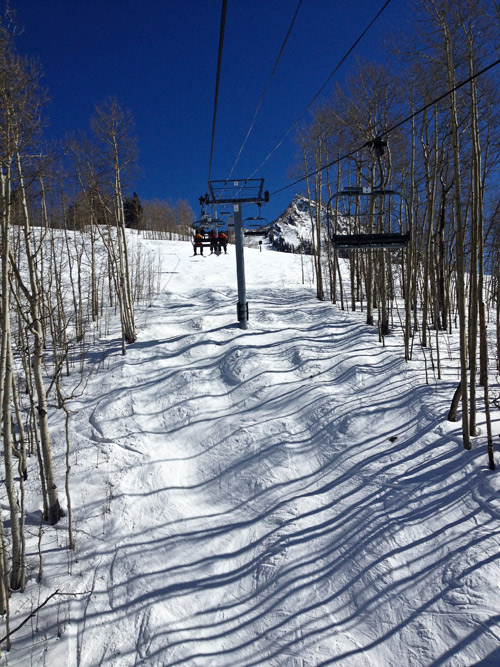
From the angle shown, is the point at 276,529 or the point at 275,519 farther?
the point at 275,519

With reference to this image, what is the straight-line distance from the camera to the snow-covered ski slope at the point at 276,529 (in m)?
3.01

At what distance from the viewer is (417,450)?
4.67 m

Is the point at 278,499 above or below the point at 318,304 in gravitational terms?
below

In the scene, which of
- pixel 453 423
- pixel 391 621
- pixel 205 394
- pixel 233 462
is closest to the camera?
pixel 391 621

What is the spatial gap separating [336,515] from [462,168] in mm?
9090

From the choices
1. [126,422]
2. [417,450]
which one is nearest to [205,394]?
[126,422]

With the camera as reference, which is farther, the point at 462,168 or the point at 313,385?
the point at 462,168

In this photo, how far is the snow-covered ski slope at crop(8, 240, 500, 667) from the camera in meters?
3.01

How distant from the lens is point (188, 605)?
3498 millimetres

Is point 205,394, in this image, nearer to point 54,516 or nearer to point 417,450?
point 54,516

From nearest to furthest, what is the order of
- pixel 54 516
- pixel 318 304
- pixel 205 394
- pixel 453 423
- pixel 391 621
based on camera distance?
pixel 391 621 < pixel 54 516 < pixel 453 423 < pixel 205 394 < pixel 318 304

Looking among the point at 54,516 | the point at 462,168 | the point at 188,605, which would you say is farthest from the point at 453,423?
the point at 462,168

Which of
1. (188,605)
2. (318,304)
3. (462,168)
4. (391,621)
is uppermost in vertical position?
(462,168)

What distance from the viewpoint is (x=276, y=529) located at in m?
4.14
